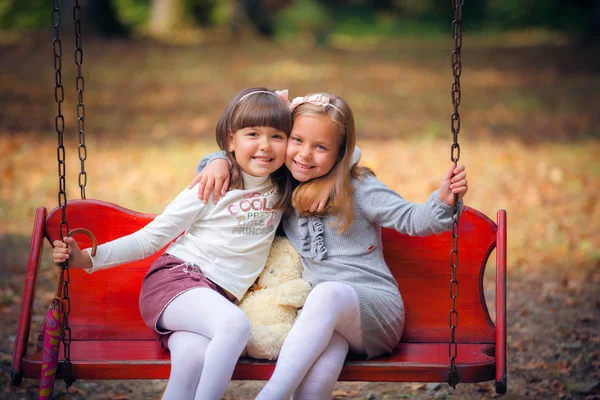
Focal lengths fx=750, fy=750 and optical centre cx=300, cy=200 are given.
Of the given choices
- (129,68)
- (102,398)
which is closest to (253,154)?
(102,398)

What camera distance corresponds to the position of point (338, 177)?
317 cm

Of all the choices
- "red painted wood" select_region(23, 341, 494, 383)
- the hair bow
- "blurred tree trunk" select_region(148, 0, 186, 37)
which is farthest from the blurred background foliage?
"red painted wood" select_region(23, 341, 494, 383)

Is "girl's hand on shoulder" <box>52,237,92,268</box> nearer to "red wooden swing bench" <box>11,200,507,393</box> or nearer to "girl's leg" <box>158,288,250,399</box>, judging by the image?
"red wooden swing bench" <box>11,200,507,393</box>

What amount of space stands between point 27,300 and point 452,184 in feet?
5.87

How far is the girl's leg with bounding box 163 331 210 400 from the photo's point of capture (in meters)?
2.80

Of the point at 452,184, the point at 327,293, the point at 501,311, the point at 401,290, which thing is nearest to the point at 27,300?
the point at 327,293

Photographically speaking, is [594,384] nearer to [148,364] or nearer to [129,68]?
[148,364]

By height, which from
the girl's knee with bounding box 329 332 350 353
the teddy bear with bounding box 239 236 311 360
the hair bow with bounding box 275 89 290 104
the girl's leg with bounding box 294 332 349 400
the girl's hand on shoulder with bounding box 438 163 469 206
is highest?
the hair bow with bounding box 275 89 290 104

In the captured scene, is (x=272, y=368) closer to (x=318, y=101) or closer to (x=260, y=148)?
(x=260, y=148)

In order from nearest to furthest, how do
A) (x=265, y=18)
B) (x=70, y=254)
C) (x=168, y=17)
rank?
(x=70, y=254), (x=265, y=18), (x=168, y=17)

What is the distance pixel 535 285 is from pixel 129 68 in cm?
1097

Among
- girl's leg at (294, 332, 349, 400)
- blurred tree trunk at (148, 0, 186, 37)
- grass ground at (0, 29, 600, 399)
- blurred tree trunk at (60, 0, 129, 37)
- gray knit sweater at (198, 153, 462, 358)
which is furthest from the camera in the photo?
blurred tree trunk at (148, 0, 186, 37)

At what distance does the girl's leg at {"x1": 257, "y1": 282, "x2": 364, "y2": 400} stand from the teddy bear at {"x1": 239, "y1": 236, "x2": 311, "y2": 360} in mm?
113

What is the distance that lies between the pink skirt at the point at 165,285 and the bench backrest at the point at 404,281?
0.97 ft
